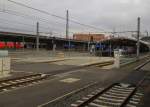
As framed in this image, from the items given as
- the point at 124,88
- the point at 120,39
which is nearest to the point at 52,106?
the point at 124,88

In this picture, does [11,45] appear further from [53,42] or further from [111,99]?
[111,99]

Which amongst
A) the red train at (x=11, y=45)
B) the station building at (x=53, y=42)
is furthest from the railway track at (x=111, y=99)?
the red train at (x=11, y=45)

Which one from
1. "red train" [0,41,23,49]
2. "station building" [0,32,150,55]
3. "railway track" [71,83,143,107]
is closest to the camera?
"railway track" [71,83,143,107]

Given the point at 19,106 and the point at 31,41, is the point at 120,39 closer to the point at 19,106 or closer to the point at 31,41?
the point at 31,41

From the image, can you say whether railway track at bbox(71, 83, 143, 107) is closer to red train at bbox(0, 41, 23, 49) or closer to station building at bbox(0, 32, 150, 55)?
station building at bbox(0, 32, 150, 55)

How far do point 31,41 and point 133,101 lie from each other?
7872 centimetres

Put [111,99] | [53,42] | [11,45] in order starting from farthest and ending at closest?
[53,42], [11,45], [111,99]

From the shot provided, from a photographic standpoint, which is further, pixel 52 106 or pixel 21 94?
pixel 21 94

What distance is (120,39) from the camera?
3137 inches

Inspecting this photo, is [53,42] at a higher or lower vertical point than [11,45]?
higher

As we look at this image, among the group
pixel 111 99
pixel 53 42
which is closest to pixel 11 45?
pixel 53 42

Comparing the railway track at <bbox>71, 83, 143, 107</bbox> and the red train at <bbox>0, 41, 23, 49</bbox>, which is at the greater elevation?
the red train at <bbox>0, 41, 23, 49</bbox>

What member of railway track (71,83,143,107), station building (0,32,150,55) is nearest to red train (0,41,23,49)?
station building (0,32,150,55)

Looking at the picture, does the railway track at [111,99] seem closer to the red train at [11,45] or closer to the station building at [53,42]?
the station building at [53,42]
